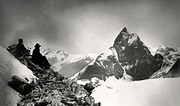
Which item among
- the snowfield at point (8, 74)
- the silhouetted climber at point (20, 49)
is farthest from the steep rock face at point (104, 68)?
the snowfield at point (8, 74)

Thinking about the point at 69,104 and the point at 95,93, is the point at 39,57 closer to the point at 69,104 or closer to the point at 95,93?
the point at 69,104

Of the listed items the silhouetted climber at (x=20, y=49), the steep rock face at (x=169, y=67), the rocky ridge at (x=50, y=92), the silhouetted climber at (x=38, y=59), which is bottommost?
the rocky ridge at (x=50, y=92)

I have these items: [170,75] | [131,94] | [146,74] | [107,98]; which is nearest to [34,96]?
[107,98]

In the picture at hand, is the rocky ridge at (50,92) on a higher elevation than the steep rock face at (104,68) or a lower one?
lower

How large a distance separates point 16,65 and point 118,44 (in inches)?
3337

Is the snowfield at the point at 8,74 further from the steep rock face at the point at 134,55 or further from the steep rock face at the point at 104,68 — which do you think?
the steep rock face at the point at 134,55

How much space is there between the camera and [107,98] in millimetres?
38625

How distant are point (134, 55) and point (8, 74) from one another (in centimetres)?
8340

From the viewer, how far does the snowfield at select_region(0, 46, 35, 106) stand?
18981 mm

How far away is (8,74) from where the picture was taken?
20.9 meters

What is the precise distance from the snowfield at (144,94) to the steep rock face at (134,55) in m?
46.8

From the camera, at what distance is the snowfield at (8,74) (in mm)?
18981

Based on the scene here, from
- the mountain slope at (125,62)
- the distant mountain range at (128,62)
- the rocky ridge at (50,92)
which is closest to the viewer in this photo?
the rocky ridge at (50,92)

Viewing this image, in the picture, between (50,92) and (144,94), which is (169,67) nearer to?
(144,94)
